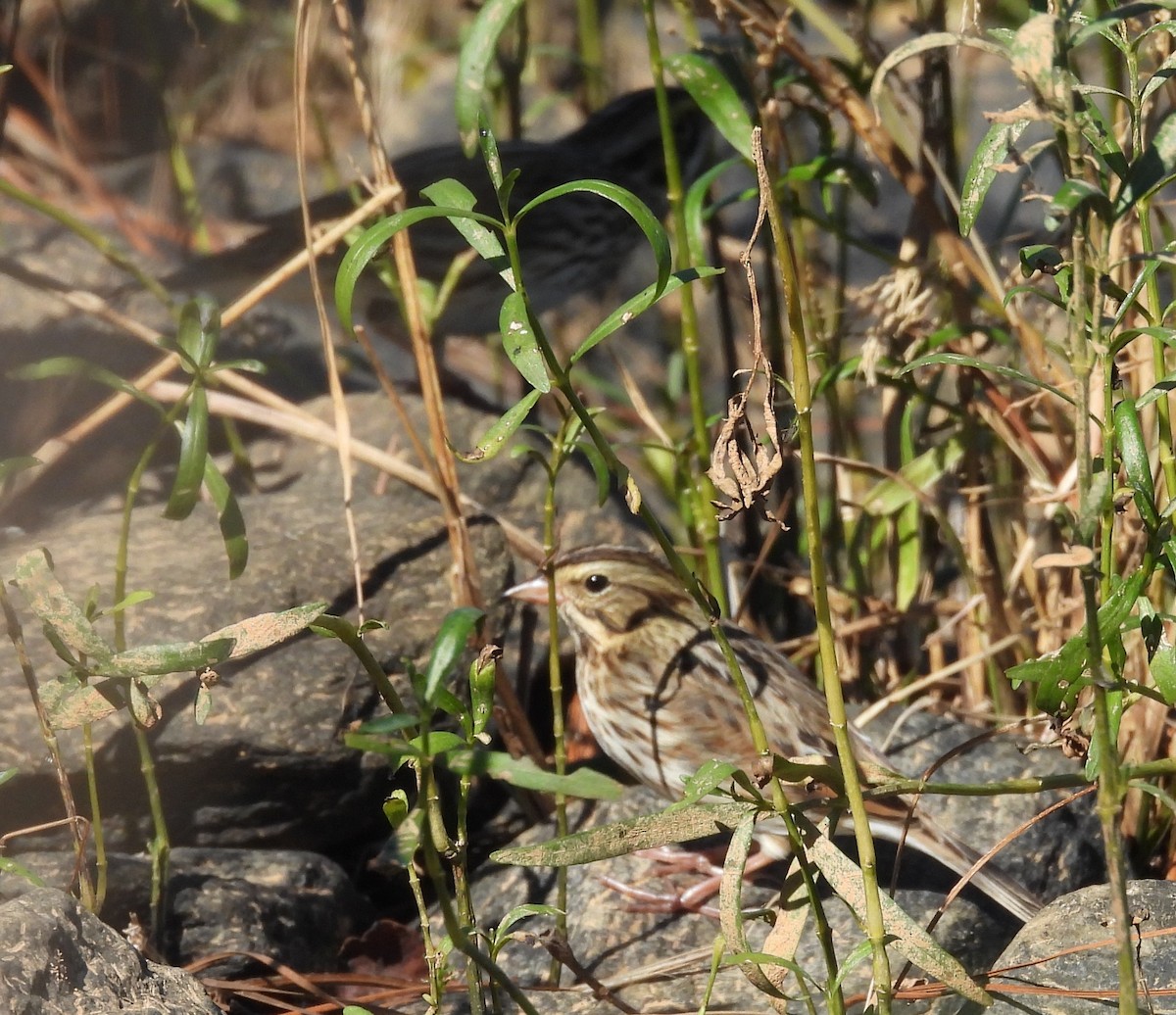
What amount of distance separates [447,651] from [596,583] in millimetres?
1875

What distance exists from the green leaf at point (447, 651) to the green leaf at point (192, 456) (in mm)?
678

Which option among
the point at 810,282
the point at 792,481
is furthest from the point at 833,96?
the point at 792,481

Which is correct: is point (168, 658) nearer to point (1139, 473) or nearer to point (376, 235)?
point (376, 235)

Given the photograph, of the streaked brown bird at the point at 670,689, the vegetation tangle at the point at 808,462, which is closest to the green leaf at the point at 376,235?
the vegetation tangle at the point at 808,462

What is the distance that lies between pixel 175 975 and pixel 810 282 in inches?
87.6

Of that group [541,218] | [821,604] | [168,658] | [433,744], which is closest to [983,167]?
[821,604]

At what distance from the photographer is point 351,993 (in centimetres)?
309

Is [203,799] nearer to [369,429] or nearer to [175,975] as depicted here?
[175,975]

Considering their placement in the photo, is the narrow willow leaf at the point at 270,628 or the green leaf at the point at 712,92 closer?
the narrow willow leaf at the point at 270,628

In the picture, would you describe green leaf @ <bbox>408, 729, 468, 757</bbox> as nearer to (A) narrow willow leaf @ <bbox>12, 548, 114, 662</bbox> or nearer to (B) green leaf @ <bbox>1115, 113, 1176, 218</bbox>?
(A) narrow willow leaf @ <bbox>12, 548, 114, 662</bbox>

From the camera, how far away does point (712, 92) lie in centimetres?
301

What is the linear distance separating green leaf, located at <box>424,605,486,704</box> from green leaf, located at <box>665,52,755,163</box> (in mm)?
1331

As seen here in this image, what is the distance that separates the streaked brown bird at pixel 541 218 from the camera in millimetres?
5266

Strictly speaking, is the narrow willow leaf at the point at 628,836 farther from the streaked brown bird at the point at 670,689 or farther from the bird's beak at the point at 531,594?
the bird's beak at the point at 531,594
